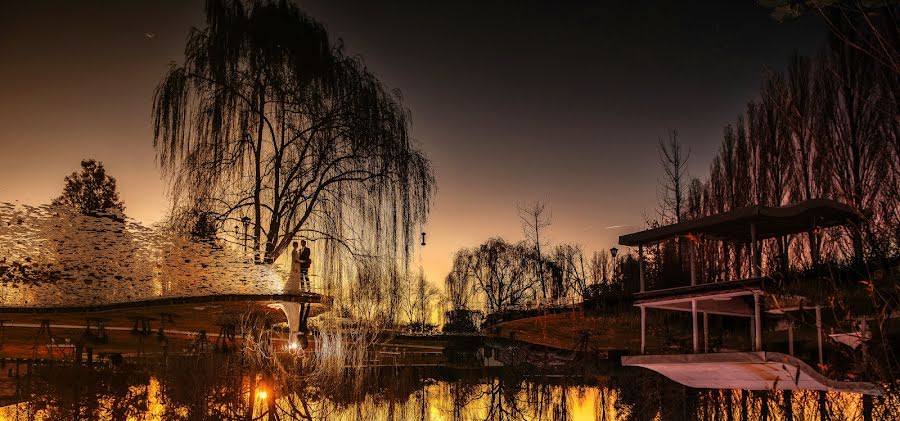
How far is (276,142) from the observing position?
670 inches

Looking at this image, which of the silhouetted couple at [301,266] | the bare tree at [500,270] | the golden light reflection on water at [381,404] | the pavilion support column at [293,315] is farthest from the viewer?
the bare tree at [500,270]

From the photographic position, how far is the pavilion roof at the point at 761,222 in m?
13.0

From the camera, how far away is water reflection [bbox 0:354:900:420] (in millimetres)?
16781

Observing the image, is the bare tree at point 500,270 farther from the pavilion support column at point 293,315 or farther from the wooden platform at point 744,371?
the wooden platform at point 744,371

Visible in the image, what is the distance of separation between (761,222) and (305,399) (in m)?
11.2

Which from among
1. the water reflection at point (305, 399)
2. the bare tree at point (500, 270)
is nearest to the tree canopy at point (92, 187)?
the water reflection at point (305, 399)

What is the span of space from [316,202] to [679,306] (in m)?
7.83

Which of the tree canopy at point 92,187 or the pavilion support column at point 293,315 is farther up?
the tree canopy at point 92,187

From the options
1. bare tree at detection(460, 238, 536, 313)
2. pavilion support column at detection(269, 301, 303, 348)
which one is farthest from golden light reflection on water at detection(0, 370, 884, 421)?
bare tree at detection(460, 238, 536, 313)

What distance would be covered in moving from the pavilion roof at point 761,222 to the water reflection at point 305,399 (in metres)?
3.18

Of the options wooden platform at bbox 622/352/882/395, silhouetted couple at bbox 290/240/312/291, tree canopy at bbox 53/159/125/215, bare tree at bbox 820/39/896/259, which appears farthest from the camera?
tree canopy at bbox 53/159/125/215

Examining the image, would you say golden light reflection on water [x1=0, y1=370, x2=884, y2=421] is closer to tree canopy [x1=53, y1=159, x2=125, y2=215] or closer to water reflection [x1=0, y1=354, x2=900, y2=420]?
water reflection [x1=0, y1=354, x2=900, y2=420]

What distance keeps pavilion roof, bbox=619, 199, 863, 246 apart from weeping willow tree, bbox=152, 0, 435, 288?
18.5 feet

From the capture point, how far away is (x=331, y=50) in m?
17.8
